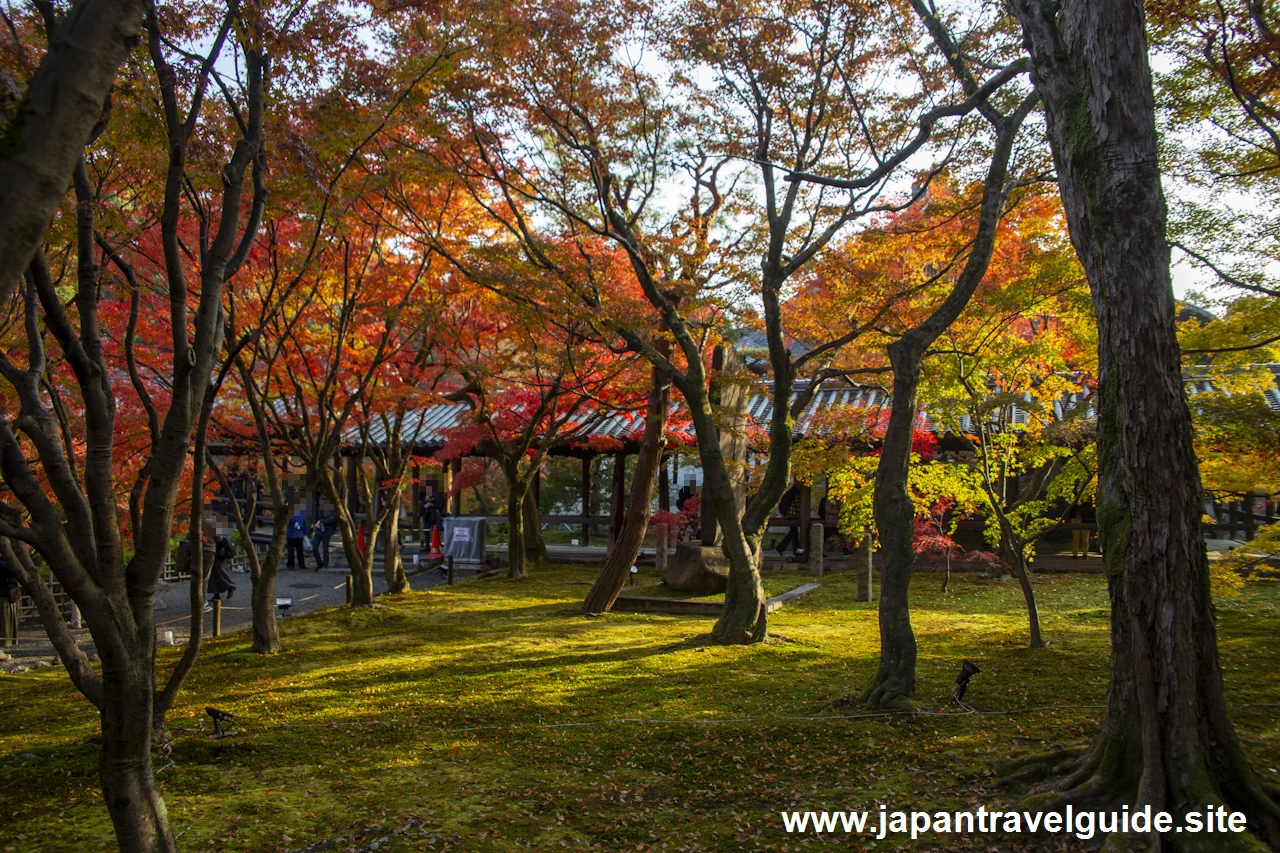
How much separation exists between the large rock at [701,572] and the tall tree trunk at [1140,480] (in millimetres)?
8913

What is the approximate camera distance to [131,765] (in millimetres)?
3447

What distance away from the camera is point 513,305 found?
35.4 feet

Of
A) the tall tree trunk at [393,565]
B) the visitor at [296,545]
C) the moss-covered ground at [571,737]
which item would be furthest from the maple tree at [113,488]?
the visitor at [296,545]

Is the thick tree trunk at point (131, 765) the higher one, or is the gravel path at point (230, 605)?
the thick tree trunk at point (131, 765)

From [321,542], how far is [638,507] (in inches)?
420

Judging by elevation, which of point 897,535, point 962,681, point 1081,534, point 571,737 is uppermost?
point 897,535

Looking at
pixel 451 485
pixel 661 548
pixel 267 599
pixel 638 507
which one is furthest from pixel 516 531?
pixel 267 599

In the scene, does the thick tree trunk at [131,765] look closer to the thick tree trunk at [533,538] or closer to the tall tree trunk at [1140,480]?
the tall tree trunk at [1140,480]

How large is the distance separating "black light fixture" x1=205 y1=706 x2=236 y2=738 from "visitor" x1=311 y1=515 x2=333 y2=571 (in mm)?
13148

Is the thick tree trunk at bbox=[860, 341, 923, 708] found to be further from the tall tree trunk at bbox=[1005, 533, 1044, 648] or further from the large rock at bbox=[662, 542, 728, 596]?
the large rock at bbox=[662, 542, 728, 596]

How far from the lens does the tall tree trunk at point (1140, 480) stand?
3.81m

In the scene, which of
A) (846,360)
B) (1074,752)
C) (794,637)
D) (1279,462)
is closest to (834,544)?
(846,360)

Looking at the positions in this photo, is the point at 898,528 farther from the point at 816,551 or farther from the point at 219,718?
the point at 816,551

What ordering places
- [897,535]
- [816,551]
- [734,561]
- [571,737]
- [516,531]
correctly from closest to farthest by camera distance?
[571,737] < [897,535] < [734,561] < [516,531] < [816,551]
